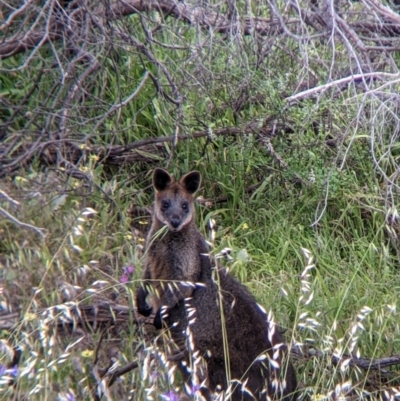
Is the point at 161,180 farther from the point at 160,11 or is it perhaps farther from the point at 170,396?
the point at 170,396

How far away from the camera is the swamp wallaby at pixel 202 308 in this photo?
5418mm

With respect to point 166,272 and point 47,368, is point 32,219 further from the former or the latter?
point 47,368

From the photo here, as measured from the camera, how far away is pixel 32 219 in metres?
6.45

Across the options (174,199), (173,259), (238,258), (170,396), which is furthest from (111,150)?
(170,396)

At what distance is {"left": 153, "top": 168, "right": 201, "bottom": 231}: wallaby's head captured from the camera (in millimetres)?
6121

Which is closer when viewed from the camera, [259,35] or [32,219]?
[32,219]

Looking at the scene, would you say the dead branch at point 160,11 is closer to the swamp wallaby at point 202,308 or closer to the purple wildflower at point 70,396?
the swamp wallaby at point 202,308

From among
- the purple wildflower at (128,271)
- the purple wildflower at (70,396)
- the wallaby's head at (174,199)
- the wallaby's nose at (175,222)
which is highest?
the wallaby's head at (174,199)

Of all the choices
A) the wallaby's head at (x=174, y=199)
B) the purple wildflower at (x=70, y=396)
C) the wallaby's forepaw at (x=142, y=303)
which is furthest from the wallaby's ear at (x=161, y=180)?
the purple wildflower at (x=70, y=396)

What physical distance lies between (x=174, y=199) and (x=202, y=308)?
785 mm

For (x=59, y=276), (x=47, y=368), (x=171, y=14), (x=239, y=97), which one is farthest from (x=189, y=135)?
(x=47, y=368)

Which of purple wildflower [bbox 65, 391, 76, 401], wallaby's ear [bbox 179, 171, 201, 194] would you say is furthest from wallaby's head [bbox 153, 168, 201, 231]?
purple wildflower [bbox 65, 391, 76, 401]

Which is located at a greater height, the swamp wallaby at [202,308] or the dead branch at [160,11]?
the dead branch at [160,11]

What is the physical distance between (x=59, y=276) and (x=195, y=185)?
3.73 ft
